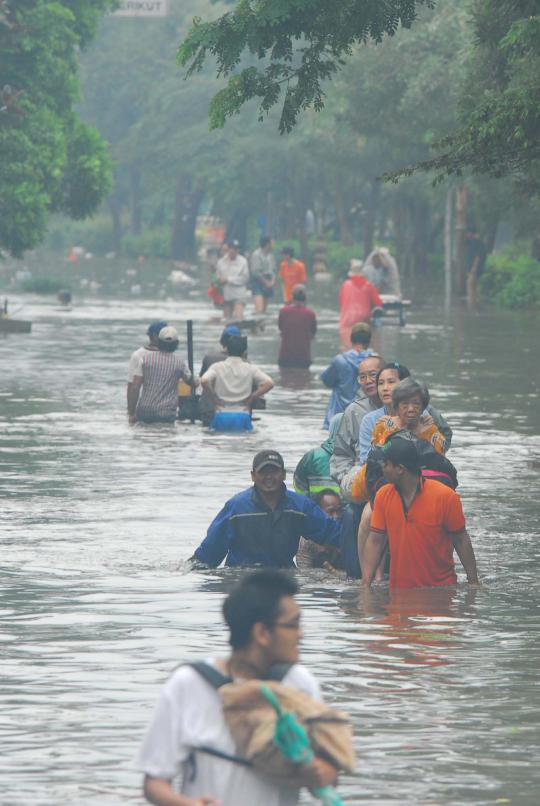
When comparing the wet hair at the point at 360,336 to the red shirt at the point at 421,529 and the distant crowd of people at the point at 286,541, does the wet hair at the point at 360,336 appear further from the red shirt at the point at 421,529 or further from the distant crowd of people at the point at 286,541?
the red shirt at the point at 421,529

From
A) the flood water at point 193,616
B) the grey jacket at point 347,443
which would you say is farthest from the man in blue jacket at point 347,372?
the grey jacket at point 347,443

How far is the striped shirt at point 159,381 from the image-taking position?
22172 millimetres

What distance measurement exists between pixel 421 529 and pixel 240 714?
6.26 meters

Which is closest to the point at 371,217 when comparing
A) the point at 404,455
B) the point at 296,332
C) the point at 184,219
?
the point at 184,219

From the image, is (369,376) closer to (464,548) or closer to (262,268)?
(464,548)

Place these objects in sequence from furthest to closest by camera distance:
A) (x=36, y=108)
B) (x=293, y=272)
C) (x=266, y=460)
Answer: (x=293, y=272)
(x=36, y=108)
(x=266, y=460)

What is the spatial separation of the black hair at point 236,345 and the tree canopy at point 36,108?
17363 millimetres

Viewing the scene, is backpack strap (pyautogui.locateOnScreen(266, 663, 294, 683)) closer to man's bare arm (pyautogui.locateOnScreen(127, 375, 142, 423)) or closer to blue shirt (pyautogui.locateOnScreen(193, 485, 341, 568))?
blue shirt (pyautogui.locateOnScreen(193, 485, 341, 568))

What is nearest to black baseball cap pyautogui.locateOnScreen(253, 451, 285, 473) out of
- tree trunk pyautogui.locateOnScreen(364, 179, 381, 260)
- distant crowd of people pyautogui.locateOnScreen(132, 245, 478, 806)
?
distant crowd of people pyautogui.locateOnScreen(132, 245, 478, 806)

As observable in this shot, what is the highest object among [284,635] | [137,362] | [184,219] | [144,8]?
[144,8]

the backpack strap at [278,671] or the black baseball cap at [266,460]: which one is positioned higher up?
the backpack strap at [278,671]

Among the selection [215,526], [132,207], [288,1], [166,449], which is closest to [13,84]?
[166,449]

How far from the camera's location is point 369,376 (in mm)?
14789

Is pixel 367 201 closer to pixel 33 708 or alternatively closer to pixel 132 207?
pixel 132 207
